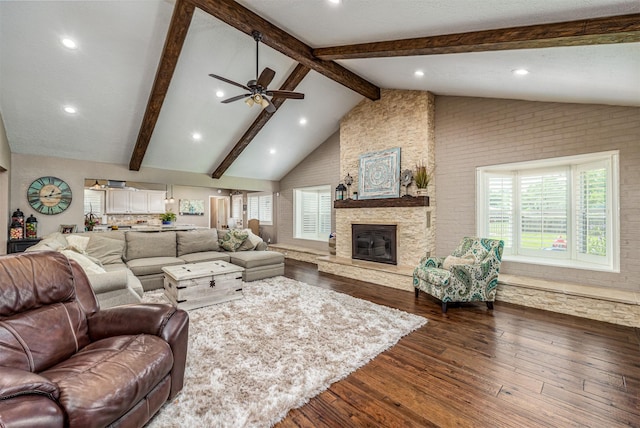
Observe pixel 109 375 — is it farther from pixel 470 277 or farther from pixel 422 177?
pixel 422 177

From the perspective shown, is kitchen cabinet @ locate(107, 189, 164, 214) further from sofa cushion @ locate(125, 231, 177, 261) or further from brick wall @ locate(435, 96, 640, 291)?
brick wall @ locate(435, 96, 640, 291)

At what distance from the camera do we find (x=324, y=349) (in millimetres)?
2564

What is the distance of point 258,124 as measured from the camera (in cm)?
571

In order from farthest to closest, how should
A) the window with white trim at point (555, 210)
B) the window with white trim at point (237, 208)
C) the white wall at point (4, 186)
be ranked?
the window with white trim at point (237, 208) < the white wall at point (4, 186) < the window with white trim at point (555, 210)

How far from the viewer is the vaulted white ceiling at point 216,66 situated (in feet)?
8.62

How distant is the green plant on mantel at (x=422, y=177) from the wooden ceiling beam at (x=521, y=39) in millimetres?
2081

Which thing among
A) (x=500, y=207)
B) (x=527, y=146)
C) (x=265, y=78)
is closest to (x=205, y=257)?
(x=265, y=78)

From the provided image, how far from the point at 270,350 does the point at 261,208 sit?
727 cm

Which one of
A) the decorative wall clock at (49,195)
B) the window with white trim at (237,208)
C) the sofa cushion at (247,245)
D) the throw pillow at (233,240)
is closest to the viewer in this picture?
the decorative wall clock at (49,195)

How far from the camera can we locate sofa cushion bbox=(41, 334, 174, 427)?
123 cm

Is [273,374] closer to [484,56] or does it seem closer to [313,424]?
[313,424]

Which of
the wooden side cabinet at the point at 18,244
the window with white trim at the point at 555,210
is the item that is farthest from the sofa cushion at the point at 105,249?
the window with white trim at the point at 555,210

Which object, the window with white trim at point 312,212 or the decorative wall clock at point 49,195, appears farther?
the window with white trim at point 312,212

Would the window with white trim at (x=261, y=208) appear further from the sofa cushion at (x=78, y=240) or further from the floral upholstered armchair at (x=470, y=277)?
the floral upholstered armchair at (x=470, y=277)
